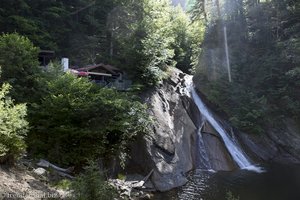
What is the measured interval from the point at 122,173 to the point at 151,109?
5497 mm

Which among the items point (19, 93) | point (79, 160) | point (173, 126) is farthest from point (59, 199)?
point (173, 126)

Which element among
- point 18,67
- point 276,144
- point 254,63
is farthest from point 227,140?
point 18,67

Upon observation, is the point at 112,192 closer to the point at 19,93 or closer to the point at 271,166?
the point at 19,93

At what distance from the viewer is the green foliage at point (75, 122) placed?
15.7 meters

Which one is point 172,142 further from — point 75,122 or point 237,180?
point 75,122

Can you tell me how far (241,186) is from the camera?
18.4 m

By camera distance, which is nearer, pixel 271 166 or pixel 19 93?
pixel 19 93

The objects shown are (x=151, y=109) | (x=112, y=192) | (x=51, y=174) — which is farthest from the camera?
(x=151, y=109)

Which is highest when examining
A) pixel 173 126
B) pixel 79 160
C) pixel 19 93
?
pixel 19 93

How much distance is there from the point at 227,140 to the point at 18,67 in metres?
16.6

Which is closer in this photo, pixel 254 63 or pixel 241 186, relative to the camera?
pixel 241 186

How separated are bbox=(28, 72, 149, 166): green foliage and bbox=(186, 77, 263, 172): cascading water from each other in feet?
35.5

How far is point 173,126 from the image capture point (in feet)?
76.8

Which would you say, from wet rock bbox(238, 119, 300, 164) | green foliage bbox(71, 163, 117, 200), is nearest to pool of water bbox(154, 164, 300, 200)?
wet rock bbox(238, 119, 300, 164)
